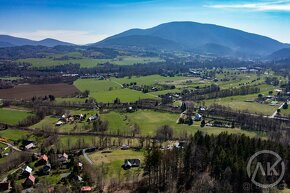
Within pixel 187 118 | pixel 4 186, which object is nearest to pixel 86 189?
pixel 4 186

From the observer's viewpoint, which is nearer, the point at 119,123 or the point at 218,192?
the point at 218,192

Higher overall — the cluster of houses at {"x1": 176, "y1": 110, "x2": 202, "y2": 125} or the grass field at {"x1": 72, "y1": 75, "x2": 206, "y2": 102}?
the grass field at {"x1": 72, "y1": 75, "x2": 206, "y2": 102}

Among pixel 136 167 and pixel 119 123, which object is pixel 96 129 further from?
pixel 136 167

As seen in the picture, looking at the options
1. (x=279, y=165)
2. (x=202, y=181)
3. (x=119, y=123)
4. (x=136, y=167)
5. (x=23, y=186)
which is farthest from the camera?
(x=119, y=123)

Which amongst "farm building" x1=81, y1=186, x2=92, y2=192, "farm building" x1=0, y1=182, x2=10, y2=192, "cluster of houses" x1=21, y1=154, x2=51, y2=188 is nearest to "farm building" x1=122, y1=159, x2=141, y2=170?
"farm building" x1=81, y1=186, x2=92, y2=192

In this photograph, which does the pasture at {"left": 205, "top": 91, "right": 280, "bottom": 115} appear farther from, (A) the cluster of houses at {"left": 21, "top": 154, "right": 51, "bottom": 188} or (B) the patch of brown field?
(A) the cluster of houses at {"left": 21, "top": 154, "right": 51, "bottom": 188}

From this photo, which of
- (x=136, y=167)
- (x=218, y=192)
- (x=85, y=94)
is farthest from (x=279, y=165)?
(x=85, y=94)
